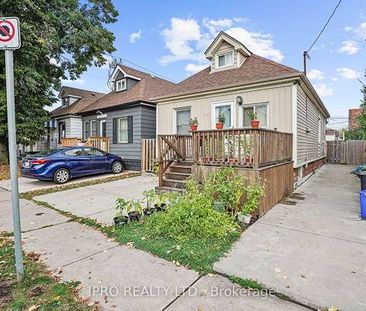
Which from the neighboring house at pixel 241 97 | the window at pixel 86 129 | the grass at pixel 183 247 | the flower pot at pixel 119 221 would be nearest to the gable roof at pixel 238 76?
the neighboring house at pixel 241 97

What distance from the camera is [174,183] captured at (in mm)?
7637

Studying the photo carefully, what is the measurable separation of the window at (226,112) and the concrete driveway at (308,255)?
4.35 metres

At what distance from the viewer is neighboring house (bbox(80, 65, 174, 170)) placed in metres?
12.5

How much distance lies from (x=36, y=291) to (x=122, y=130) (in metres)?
11.4

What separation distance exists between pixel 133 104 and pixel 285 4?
771cm

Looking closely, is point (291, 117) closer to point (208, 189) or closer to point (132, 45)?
point (208, 189)

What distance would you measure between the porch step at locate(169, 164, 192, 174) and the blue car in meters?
4.27

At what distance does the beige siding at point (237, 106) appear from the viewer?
8.12 m

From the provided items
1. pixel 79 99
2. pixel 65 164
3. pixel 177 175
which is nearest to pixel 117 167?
pixel 65 164

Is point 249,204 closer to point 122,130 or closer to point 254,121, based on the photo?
point 254,121

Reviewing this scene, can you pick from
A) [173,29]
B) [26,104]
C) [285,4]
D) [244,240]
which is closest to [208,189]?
[244,240]

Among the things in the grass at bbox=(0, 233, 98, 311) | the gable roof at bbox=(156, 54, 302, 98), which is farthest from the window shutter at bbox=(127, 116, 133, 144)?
the grass at bbox=(0, 233, 98, 311)

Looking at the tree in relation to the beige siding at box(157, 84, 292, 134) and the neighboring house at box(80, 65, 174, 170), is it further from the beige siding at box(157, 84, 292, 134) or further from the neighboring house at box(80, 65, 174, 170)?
the beige siding at box(157, 84, 292, 134)

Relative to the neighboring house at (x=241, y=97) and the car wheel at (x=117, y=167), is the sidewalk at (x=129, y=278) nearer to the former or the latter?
the neighboring house at (x=241, y=97)
